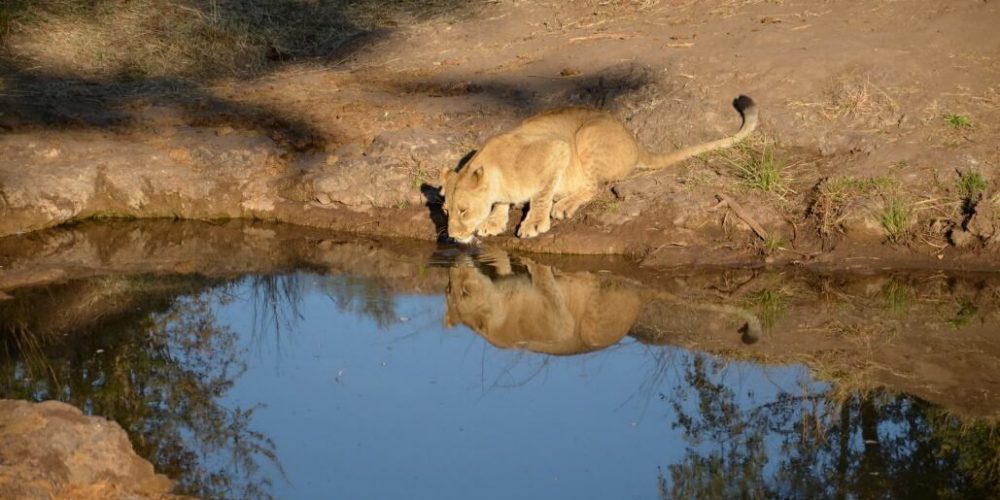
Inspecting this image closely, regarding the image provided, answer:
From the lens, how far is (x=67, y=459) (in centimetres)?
555

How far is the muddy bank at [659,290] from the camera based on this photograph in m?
7.62

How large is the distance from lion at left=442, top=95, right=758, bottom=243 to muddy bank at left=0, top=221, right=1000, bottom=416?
379mm

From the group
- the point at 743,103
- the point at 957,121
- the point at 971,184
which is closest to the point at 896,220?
the point at 971,184

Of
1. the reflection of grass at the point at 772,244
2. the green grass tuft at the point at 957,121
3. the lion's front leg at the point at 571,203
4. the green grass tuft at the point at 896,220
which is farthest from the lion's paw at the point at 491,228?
the green grass tuft at the point at 957,121

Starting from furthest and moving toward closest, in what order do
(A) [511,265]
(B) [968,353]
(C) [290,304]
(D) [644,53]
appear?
1. (D) [644,53]
2. (A) [511,265]
3. (C) [290,304]
4. (B) [968,353]

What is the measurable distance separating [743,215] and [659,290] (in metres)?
1.17

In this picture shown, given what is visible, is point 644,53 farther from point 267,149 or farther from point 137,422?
point 137,422

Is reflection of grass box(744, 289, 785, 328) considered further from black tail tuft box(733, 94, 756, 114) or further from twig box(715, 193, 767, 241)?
black tail tuft box(733, 94, 756, 114)

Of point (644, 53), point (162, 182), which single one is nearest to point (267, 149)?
point (162, 182)

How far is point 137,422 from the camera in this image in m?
6.85

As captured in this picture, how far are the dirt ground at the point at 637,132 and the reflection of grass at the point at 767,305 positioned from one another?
2.19ft

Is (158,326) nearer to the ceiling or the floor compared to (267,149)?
nearer to the floor

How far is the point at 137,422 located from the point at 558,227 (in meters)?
4.49

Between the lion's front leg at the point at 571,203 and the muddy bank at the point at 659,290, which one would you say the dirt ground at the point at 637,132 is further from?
the muddy bank at the point at 659,290
